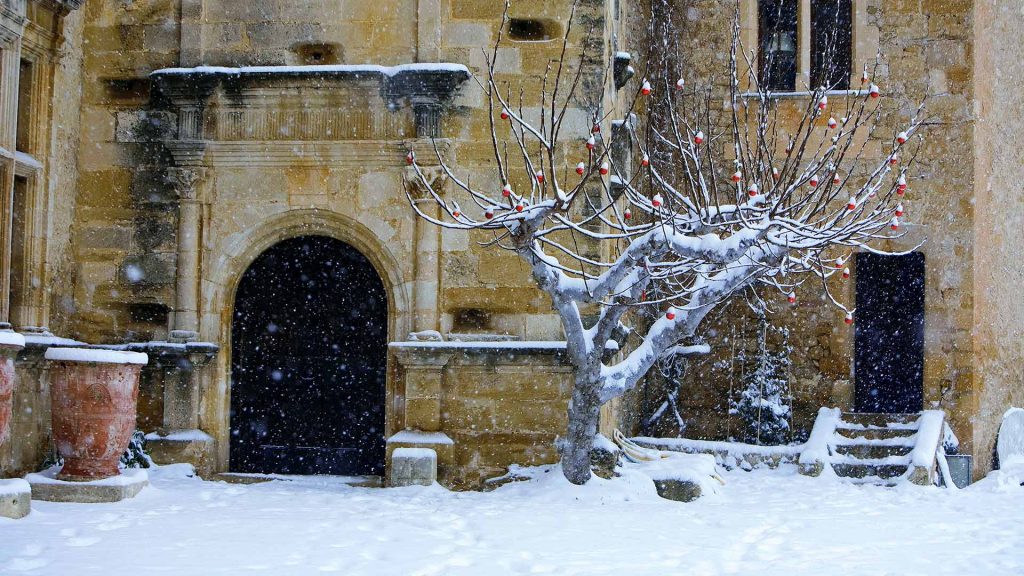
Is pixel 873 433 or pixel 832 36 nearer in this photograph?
pixel 873 433

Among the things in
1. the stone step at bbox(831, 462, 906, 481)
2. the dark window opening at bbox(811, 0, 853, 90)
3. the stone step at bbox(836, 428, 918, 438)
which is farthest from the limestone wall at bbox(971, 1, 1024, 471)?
the stone step at bbox(831, 462, 906, 481)

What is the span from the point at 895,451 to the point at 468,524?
6345mm

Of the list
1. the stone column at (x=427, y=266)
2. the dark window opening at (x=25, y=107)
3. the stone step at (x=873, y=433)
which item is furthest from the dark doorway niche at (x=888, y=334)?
the dark window opening at (x=25, y=107)

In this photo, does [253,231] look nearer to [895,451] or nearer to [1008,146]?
[895,451]

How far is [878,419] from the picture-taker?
1201cm

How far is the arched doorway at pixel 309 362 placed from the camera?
9070 millimetres

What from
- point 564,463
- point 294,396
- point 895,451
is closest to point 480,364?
point 564,463

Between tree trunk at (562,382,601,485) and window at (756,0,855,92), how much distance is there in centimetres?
594

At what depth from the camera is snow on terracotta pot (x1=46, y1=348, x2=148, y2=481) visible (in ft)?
23.5

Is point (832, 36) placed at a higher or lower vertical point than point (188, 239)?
higher

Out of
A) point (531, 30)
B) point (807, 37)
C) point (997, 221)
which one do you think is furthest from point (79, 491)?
point (997, 221)

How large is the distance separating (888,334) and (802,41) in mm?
3349

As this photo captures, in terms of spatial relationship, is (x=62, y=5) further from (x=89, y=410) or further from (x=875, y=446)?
(x=875, y=446)

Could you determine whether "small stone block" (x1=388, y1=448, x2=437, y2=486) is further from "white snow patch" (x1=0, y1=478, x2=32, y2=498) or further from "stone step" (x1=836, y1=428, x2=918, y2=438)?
"stone step" (x1=836, y1=428, x2=918, y2=438)
